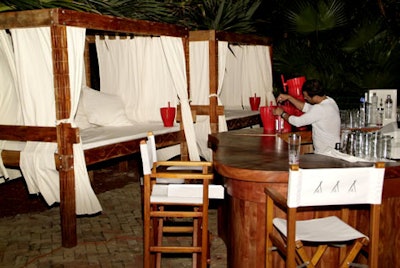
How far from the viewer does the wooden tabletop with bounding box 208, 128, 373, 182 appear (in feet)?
10.1

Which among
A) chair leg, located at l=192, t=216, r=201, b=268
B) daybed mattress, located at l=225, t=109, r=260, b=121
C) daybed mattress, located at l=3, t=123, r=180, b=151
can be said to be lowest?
chair leg, located at l=192, t=216, r=201, b=268

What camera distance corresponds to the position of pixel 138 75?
7.22 metres

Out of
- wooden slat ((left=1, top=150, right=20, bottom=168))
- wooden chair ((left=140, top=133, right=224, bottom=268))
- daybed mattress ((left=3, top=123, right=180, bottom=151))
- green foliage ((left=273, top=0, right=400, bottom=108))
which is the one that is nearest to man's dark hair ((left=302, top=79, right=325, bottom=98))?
wooden chair ((left=140, top=133, right=224, bottom=268))

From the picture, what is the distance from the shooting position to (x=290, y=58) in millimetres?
8766

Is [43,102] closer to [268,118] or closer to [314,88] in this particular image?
[268,118]

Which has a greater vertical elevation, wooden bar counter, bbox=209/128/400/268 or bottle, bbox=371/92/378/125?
bottle, bbox=371/92/378/125

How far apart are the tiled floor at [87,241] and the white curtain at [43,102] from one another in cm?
39

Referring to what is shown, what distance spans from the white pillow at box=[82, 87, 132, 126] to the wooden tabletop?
2664 millimetres

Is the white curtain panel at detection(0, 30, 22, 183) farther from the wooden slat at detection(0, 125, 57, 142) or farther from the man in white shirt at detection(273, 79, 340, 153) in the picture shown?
the man in white shirt at detection(273, 79, 340, 153)

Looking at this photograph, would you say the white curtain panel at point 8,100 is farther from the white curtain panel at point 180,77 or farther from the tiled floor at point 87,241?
the white curtain panel at point 180,77

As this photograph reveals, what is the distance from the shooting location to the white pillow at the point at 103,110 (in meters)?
6.87

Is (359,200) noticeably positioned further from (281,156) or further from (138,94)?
(138,94)

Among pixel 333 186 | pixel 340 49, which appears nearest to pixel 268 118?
pixel 333 186

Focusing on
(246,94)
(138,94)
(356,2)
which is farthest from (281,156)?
(356,2)
